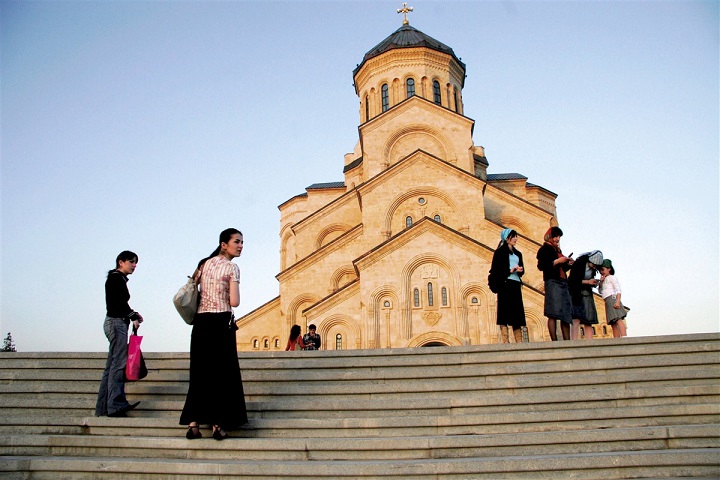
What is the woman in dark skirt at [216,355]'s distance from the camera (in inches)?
197

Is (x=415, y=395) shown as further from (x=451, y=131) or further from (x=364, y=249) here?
(x=451, y=131)

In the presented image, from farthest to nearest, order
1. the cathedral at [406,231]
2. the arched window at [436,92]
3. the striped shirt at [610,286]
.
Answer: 1. the arched window at [436,92]
2. the cathedral at [406,231]
3. the striped shirt at [610,286]

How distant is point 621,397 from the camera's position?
18.3 feet

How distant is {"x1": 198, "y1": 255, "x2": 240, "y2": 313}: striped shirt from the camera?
5180 millimetres

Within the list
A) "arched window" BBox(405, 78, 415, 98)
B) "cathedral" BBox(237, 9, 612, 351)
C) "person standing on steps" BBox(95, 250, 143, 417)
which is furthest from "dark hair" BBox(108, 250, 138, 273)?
"arched window" BBox(405, 78, 415, 98)

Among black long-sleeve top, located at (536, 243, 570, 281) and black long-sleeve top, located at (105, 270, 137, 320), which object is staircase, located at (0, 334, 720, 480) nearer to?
black long-sleeve top, located at (105, 270, 137, 320)

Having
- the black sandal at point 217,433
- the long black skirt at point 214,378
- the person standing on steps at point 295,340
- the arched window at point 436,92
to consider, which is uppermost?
the arched window at point 436,92

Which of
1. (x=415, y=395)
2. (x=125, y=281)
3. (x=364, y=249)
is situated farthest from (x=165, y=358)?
(x=364, y=249)

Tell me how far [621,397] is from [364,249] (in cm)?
1636

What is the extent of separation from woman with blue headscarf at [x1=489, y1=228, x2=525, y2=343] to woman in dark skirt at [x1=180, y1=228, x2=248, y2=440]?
4.01 meters

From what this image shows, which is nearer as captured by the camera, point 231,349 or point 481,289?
point 231,349

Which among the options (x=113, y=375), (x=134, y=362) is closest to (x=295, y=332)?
(x=134, y=362)

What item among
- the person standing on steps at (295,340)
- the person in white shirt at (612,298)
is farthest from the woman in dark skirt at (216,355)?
the person standing on steps at (295,340)

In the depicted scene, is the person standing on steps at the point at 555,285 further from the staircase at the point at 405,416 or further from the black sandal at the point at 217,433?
the black sandal at the point at 217,433
